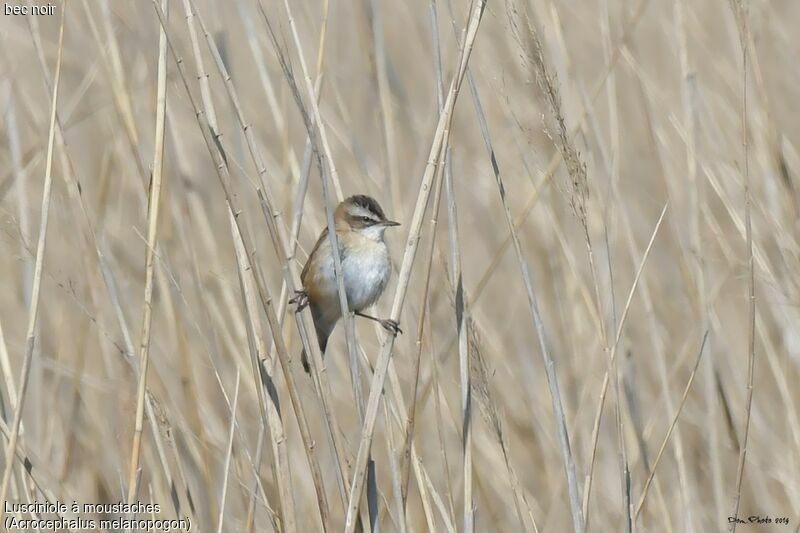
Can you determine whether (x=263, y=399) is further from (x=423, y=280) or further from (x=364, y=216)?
(x=364, y=216)

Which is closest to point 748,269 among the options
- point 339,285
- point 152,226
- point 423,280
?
point 423,280

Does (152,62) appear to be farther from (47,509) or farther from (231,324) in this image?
(47,509)

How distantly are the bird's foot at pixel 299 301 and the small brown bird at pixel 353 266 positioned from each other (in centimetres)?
62

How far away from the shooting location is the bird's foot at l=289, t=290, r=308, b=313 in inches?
78.5

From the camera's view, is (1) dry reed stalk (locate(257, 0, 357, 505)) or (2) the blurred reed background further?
(2) the blurred reed background

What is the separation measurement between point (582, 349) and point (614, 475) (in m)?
0.52

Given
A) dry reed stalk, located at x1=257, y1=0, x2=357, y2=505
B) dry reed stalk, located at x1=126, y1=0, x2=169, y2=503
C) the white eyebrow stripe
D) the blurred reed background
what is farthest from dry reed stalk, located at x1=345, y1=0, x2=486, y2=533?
the white eyebrow stripe

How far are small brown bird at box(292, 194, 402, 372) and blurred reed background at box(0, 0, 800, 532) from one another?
0.31 feet

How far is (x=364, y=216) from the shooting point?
9.59ft

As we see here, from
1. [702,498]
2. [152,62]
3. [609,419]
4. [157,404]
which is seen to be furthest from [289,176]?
[702,498]

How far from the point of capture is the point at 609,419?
3422 millimetres

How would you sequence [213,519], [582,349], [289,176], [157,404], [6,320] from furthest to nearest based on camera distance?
[6,320], [582,349], [289,176], [213,519], [157,404]

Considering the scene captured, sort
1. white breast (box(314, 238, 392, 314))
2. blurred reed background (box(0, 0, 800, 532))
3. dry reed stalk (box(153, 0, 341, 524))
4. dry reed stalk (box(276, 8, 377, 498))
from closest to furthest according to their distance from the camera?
dry reed stalk (box(153, 0, 341, 524)), dry reed stalk (box(276, 8, 377, 498)), blurred reed background (box(0, 0, 800, 532)), white breast (box(314, 238, 392, 314))

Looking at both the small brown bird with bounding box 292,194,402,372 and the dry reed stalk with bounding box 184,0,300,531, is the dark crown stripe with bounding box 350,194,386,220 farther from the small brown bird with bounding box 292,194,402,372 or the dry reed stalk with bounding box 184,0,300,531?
the dry reed stalk with bounding box 184,0,300,531
